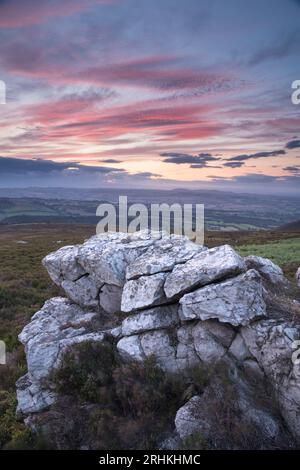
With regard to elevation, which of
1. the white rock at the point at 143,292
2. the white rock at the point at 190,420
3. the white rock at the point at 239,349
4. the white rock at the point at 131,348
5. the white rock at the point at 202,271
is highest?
the white rock at the point at 202,271

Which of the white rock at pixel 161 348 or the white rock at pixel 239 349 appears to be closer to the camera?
the white rock at pixel 239 349

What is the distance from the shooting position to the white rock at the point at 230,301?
1041 centimetres

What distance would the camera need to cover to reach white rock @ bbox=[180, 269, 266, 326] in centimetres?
1041

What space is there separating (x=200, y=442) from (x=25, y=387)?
6.38 metres

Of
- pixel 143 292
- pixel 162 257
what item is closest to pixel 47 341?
pixel 143 292

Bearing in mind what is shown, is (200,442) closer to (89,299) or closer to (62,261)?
(89,299)

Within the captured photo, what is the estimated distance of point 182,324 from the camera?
37.8ft

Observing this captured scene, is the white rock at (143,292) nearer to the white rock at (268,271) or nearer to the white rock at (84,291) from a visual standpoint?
the white rock at (84,291)

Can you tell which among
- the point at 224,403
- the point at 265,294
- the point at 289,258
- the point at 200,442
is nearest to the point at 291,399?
the point at 224,403

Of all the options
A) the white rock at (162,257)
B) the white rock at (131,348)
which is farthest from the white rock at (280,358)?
the white rock at (162,257)

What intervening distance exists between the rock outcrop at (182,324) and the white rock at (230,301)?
0.03 meters

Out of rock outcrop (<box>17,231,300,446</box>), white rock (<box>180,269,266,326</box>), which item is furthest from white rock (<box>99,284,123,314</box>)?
white rock (<box>180,269,266,326</box>)

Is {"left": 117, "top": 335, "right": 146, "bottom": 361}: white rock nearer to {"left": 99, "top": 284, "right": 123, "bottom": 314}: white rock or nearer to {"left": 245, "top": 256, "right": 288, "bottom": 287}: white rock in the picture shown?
{"left": 99, "top": 284, "right": 123, "bottom": 314}: white rock

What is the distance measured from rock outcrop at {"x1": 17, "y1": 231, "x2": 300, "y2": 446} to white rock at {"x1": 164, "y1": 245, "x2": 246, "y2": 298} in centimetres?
3
